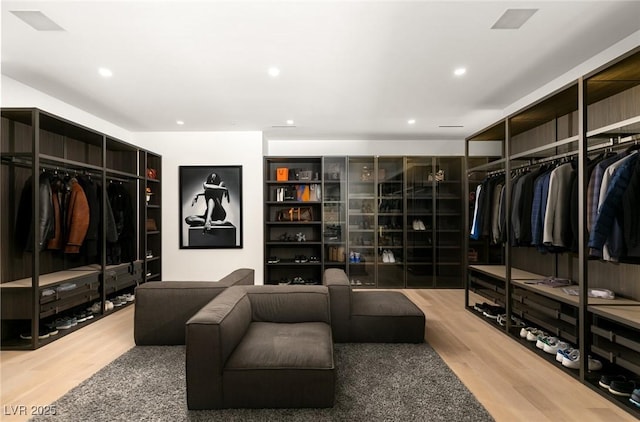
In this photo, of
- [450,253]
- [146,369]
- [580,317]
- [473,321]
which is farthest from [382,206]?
[146,369]

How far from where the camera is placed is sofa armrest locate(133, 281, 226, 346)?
10.0ft

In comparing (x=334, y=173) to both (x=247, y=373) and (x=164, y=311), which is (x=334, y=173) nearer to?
(x=164, y=311)

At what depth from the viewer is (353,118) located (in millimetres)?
4793

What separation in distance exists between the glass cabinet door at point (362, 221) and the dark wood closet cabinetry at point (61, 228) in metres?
3.40

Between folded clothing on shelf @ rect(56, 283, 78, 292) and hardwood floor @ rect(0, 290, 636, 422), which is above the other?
folded clothing on shelf @ rect(56, 283, 78, 292)

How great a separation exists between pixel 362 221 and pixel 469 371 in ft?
11.4

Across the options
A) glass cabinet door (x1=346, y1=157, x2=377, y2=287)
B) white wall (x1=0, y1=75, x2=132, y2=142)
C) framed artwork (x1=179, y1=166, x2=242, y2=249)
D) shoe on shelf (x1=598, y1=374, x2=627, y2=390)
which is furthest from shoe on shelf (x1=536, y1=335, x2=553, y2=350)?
white wall (x1=0, y1=75, x2=132, y2=142)

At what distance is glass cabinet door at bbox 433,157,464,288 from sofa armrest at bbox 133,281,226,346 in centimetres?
417

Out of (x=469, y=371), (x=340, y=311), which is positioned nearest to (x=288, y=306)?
(x=340, y=311)

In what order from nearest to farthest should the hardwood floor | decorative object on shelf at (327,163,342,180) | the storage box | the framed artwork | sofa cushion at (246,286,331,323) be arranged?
the hardwood floor → sofa cushion at (246,286,331,323) → the framed artwork → the storage box → decorative object on shelf at (327,163,342,180)

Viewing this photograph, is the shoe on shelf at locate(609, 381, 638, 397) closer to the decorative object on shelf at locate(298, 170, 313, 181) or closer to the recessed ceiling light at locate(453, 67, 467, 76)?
the recessed ceiling light at locate(453, 67, 467, 76)

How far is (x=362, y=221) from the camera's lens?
584 cm

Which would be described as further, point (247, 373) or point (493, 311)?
point (493, 311)

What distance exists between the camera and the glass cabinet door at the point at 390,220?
5789 mm
